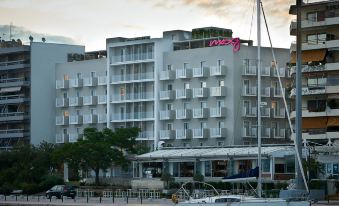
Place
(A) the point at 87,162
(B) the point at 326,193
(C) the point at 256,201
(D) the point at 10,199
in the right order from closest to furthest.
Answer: (C) the point at 256,201 → (B) the point at 326,193 → (D) the point at 10,199 → (A) the point at 87,162

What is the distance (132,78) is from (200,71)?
45.5ft

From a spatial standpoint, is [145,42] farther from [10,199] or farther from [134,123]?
[10,199]

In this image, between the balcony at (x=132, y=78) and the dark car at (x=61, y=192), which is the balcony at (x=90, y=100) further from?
the dark car at (x=61, y=192)

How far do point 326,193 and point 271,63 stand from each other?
127 ft

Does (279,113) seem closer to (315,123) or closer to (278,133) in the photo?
(278,133)

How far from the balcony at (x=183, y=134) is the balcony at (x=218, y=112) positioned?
4.36m

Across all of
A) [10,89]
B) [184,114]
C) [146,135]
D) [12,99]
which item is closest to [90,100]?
[146,135]

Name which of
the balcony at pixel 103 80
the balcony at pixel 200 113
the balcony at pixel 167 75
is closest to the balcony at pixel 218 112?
the balcony at pixel 200 113

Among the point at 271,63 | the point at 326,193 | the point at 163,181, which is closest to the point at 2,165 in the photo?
the point at 163,181

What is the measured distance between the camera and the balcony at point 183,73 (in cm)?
12494

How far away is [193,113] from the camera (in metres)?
124

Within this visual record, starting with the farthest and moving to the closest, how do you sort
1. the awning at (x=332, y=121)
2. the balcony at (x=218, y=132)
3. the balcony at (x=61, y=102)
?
the balcony at (x=61, y=102)
the balcony at (x=218, y=132)
the awning at (x=332, y=121)

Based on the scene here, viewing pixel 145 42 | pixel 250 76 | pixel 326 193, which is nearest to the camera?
pixel 326 193

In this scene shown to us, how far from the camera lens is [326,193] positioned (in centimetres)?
8831
